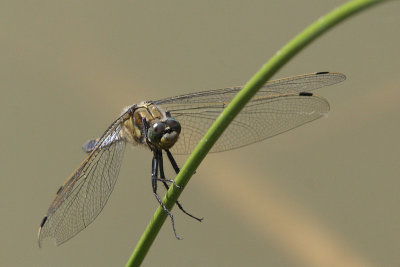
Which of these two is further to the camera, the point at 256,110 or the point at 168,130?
the point at 256,110

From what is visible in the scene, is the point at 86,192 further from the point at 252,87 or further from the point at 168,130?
the point at 252,87

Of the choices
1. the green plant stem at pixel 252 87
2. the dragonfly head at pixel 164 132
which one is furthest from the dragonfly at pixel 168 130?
the green plant stem at pixel 252 87

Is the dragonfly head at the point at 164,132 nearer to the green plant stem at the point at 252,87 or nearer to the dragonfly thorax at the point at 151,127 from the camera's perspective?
the dragonfly thorax at the point at 151,127

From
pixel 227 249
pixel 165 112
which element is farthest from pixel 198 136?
pixel 227 249

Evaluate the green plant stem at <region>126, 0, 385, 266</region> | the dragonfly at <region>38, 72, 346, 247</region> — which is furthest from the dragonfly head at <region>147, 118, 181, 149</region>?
the green plant stem at <region>126, 0, 385, 266</region>

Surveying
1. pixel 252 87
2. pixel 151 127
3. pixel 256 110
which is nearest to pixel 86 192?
pixel 151 127

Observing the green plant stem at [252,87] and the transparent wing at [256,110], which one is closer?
the green plant stem at [252,87]

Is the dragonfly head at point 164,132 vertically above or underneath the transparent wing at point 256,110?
above
